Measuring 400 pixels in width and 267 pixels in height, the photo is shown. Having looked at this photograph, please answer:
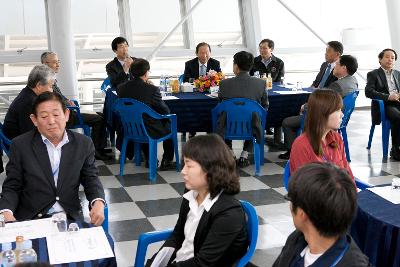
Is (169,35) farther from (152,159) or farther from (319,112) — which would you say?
(319,112)

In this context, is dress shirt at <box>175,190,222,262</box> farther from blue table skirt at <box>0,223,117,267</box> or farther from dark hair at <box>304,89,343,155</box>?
dark hair at <box>304,89,343,155</box>

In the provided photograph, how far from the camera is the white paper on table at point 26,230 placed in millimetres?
2535

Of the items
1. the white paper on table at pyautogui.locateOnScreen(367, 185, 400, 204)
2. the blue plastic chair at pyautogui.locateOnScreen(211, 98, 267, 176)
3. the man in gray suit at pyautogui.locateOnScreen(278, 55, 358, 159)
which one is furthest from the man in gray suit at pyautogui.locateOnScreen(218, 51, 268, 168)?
the white paper on table at pyautogui.locateOnScreen(367, 185, 400, 204)

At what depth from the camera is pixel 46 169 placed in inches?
125

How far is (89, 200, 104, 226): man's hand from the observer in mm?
2941

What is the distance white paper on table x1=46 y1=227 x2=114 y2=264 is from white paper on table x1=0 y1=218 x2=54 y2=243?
72 mm

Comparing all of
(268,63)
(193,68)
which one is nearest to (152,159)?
(193,68)

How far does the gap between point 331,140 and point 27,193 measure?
1.81 m

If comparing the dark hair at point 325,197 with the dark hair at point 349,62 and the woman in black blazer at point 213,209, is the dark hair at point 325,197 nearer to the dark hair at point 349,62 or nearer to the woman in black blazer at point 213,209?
the woman in black blazer at point 213,209

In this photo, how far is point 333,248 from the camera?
2053 mm

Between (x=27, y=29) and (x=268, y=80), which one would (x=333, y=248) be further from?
(x=27, y=29)

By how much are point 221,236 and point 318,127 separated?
46.0 inches

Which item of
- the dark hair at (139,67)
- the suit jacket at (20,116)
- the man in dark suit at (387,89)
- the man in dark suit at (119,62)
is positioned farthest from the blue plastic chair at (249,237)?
the man in dark suit at (119,62)

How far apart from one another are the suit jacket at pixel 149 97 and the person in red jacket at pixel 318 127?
105 inches
